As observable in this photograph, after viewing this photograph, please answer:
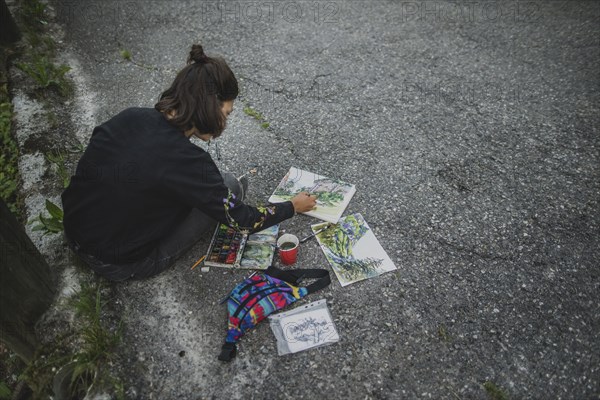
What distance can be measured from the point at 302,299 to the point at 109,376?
1105 mm

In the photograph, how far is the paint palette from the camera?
2488 millimetres

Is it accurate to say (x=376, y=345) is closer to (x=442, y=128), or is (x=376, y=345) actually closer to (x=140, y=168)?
(x=140, y=168)

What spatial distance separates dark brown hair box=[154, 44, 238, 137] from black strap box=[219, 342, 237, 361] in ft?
3.88

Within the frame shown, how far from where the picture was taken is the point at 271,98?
3.86 m

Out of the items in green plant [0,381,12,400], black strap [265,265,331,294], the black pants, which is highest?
the black pants

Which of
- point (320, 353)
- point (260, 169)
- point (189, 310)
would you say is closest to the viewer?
point (320, 353)

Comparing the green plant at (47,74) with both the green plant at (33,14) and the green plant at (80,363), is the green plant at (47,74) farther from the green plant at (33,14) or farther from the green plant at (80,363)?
the green plant at (80,363)

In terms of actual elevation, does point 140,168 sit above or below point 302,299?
above

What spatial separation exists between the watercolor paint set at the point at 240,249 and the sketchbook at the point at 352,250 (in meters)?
0.35

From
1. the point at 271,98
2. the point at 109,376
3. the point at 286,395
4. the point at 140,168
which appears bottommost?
the point at 286,395

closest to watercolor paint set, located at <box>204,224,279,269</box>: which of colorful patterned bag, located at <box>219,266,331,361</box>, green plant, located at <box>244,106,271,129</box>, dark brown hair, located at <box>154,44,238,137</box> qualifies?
colorful patterned bag, located at <box>219,266,331,361</box>

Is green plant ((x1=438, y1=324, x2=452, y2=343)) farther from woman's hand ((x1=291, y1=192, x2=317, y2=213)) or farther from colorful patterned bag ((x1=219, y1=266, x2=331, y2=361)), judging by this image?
woman's hand ((x1=291, y1=192, x2=317, y2=213))

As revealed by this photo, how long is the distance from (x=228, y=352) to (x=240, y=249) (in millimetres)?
682

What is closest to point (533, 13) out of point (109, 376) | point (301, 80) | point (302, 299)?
point (301, 80)
